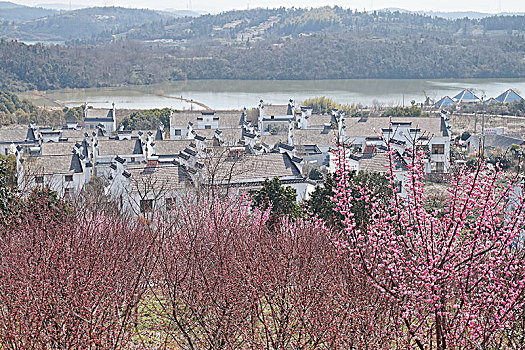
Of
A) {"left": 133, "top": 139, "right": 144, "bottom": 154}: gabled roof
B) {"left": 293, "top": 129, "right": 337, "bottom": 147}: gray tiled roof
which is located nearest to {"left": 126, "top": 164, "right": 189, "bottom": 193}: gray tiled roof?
{"left": 133, "top": 139, "right": 144, "bottom": 154}: gabled roof

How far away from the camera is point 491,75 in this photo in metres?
50.8

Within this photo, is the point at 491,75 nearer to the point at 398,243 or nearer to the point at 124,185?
the point at 124,185

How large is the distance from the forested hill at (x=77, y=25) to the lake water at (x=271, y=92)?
50.9 meters

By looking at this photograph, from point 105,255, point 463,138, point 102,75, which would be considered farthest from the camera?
point 102,75

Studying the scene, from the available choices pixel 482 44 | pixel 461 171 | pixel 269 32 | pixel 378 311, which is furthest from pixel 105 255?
pixel 269 32

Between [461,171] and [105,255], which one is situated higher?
[461,171]

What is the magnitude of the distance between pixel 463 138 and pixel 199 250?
1515 cm

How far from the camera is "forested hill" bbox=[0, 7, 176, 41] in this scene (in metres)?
99.7

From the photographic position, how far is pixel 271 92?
41.6 meters

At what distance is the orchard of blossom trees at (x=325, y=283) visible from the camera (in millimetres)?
2520

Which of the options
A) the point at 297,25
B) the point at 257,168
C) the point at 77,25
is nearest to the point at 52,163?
the point at 257,168

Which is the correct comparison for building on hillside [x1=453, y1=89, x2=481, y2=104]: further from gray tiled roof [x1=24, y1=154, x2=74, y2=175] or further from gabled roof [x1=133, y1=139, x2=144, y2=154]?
gray tiled roof [x1=24, y1=154, x2=74, y2=175]

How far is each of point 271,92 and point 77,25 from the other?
80.4m

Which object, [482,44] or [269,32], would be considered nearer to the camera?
[482,44]
